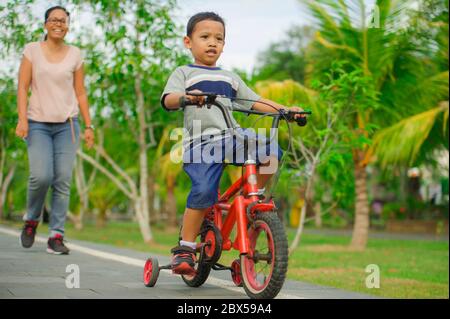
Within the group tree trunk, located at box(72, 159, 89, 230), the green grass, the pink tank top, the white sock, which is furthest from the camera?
tree trunk, located at box(72, 159, 89, 230)

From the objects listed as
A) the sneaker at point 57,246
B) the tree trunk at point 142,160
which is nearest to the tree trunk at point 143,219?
the tree trunk at point 142,160

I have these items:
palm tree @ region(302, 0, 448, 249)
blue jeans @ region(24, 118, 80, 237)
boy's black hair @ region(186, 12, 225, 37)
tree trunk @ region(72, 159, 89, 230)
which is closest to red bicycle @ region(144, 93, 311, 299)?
boy's black hair @ region(186, 12, 225, 37)

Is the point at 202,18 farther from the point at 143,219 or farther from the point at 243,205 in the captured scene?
the point at 143,219

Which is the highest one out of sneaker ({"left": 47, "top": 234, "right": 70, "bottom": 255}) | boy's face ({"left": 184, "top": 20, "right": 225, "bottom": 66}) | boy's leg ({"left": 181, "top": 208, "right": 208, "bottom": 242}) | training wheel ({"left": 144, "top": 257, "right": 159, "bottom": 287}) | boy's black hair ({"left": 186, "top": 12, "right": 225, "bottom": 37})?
boy's black hair ({"left": 186, "top": 12, "right": 225, "bottom": 37})

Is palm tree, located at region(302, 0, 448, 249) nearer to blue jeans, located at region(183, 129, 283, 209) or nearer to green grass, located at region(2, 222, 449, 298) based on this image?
green grass, located at region(2, 222, 449, 298)

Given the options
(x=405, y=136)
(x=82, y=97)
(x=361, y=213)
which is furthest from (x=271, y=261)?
(x=361, y=213)

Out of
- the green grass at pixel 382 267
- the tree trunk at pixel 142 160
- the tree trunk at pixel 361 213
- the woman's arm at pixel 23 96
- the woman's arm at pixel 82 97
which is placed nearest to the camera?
the woman's arm at pixel 23 96

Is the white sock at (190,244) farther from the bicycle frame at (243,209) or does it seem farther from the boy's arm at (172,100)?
the boy's arm at (172,100)

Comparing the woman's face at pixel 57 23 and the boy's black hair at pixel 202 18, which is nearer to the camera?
the boy's black hair at pixel 202 18

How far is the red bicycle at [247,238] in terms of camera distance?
3.49 metres

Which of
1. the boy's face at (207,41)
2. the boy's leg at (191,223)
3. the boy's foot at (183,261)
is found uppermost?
the boy's face at (207,41)

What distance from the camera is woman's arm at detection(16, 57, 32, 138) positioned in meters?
5.26

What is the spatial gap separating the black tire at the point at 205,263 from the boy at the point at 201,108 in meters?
0.07

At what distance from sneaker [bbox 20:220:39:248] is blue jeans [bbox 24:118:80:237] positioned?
0.06 m
